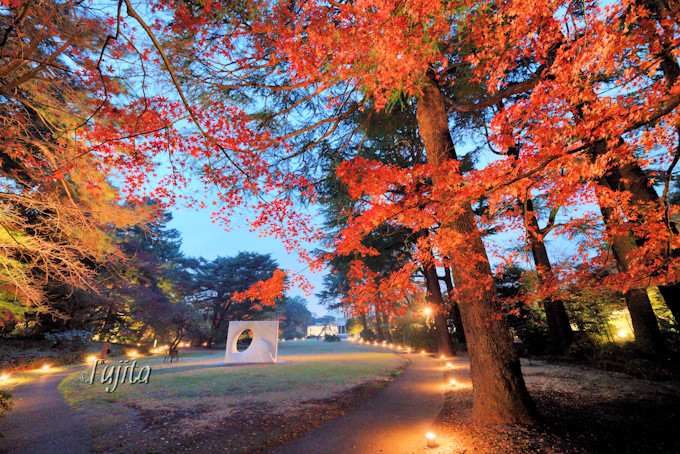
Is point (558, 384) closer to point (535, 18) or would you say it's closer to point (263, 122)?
point (535, 18)

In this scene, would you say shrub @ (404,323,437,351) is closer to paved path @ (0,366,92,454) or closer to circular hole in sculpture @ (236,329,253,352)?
circular hole in sculpture @ (236,329,253,352)

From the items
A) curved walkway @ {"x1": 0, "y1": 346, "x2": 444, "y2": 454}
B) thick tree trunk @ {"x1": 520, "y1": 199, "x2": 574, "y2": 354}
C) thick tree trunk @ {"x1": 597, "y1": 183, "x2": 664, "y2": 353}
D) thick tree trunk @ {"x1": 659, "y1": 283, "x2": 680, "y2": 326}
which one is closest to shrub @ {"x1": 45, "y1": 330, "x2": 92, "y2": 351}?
curved walkway @ {"x1": 0, "y1": 346, "x2": 444, "y2": 454}

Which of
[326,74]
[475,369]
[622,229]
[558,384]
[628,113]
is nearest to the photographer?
[628,113]

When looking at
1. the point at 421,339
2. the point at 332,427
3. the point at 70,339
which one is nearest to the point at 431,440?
the point at 332,427

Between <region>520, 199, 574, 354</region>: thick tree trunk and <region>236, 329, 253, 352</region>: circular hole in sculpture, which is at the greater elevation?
<region>520, 199, 574, 354</region>: thick tree trunk

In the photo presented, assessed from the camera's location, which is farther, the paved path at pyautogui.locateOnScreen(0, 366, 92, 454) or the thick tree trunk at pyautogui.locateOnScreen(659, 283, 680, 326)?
the thick tree trunk at pyautogui.locateOnScreen(659, 283, 680, 326)

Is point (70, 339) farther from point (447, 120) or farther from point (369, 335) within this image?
point (369, 335)

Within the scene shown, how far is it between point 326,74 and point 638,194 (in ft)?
22.6

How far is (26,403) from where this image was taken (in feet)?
17.8

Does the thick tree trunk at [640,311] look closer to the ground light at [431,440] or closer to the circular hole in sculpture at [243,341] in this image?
the ground light at [431,440]

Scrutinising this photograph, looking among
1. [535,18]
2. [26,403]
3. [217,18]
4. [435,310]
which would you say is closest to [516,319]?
[435,310]

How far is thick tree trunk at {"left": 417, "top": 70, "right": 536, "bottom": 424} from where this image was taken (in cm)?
380

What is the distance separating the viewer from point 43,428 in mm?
4098

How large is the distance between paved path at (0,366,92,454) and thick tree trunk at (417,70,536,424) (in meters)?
5.34
